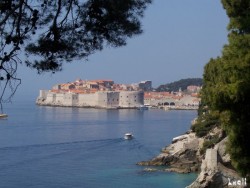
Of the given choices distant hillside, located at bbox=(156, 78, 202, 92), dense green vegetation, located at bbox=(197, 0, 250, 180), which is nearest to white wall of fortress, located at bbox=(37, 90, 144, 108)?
distant hillside, located at bbox=(156, 78, 202, 92)

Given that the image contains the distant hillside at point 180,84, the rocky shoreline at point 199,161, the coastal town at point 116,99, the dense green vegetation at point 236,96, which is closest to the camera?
the dense green vegetation at point 236,96

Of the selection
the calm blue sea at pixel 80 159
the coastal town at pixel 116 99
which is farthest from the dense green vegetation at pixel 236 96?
the coastal town at pixel 116 99

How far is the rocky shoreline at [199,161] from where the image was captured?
1052cm

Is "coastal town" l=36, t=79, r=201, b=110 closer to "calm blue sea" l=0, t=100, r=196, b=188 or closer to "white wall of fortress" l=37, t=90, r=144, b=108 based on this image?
"white wall of fortress" l=37, t=90, r=144, b=108

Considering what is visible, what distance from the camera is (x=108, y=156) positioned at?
18.4 meters

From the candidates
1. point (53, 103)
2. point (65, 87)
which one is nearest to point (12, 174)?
point (53, 103)

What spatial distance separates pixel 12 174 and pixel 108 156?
504 cm

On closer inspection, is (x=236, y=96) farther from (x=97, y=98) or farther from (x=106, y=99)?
(x=97, y=98)

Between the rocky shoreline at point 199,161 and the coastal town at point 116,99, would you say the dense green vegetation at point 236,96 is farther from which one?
the coastal town at point 116,99

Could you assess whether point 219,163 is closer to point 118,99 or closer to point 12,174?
point 12,174

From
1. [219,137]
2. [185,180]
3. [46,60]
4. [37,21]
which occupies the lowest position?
[185,180]

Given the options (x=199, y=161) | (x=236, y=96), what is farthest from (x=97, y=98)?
(x=236, y=96)

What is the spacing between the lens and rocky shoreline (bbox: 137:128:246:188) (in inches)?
414

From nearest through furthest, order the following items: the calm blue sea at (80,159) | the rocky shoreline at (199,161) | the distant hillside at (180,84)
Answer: the rocky shoreline at (199,161) < the calm blue sea at (80,159) < the distant hillside at (180,84)
